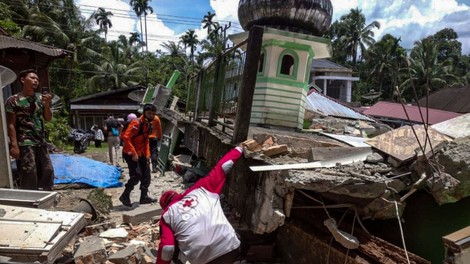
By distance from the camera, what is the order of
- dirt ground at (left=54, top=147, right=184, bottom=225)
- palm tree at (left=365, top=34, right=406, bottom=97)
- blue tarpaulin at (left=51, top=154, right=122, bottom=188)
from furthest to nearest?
palm tree at (left=365, top=34, right=406, bottom=97), blue tarpaulin at (left=51, top=154, right=122, bottom=188), dirt ground at (left=54, top=147, right=184, bottom=225)

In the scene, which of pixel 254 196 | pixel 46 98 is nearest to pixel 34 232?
pixel 254 196

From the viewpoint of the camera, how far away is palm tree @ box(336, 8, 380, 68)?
4459 cm

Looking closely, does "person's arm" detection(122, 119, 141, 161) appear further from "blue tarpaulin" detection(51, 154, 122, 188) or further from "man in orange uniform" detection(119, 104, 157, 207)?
"blue tarpaulin" detection(51, 154, 122, 188)

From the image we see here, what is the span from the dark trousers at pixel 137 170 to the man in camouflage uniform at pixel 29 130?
1440mm

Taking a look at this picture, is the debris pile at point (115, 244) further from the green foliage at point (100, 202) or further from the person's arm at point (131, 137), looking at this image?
the person's arm at point (131, 137)

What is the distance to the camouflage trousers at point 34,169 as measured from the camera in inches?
175

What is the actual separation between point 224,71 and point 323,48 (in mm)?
2888

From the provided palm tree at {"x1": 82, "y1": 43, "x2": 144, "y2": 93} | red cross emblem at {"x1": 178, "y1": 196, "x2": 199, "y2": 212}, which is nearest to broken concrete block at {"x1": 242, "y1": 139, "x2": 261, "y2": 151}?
red cross emblem at {"x1": 178, "y1": 196, "x2": 199, "y2": 212}

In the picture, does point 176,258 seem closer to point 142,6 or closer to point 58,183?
point 58,183

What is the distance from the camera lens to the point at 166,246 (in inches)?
101

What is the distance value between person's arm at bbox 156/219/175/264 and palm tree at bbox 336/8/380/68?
46.4 meters

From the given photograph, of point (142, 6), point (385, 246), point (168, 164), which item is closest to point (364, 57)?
point (142, 6)

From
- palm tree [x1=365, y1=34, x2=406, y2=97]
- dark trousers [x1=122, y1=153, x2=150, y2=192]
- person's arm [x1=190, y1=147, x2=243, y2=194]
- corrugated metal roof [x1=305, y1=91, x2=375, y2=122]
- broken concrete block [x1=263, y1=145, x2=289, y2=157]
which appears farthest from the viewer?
palm tree [x1=365, y1=34, x2=406, y2=97]

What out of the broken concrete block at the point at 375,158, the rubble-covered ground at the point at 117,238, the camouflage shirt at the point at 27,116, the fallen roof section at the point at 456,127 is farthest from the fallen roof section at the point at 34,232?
the fallen roof section at the point at 456,127
